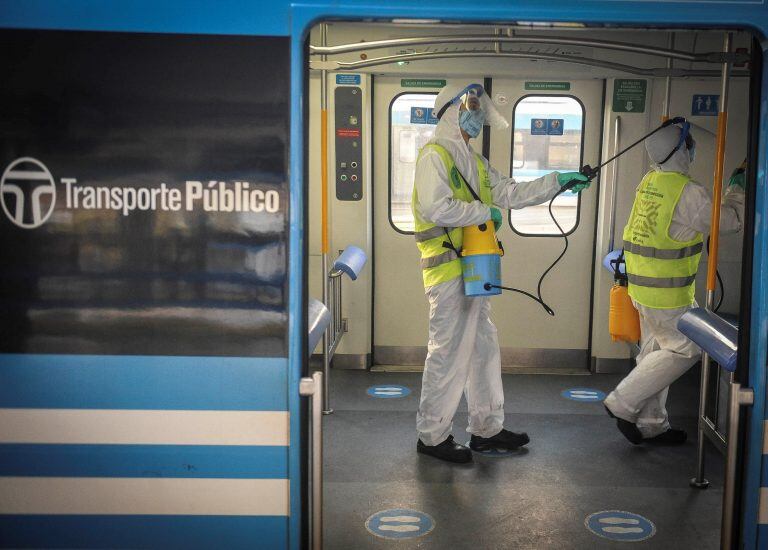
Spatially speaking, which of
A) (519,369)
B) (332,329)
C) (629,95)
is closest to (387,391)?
(332,329)

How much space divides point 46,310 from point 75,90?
726 millimetres

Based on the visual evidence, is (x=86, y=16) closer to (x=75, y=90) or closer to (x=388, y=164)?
(x=75, y=90)

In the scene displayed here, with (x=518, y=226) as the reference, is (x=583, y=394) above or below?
below

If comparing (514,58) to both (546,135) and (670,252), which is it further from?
(670,252)

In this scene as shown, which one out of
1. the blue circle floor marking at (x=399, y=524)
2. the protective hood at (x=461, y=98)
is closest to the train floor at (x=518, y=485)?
the blue circle floor marking at (x=399, y=524)

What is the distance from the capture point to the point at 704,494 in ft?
14.5

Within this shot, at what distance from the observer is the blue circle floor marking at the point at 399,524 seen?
3.94 meters

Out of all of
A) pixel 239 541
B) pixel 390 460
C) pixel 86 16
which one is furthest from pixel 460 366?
A: pixel 86 16

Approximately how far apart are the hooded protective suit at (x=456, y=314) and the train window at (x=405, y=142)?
1749 millimetres

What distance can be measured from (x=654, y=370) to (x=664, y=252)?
74cm

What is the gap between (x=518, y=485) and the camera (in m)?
4.54

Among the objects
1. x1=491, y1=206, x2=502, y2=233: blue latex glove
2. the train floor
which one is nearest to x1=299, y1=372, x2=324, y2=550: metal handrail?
the train floor

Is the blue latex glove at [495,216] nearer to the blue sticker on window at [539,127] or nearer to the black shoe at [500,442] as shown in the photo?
the black shoe at [500,442]

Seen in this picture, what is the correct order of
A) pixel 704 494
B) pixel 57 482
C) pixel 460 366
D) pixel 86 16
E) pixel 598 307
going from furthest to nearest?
pixel 598 307 < pixel 460 366 < pixel 704 494 < pixel 57 482 < pixel 86 16
